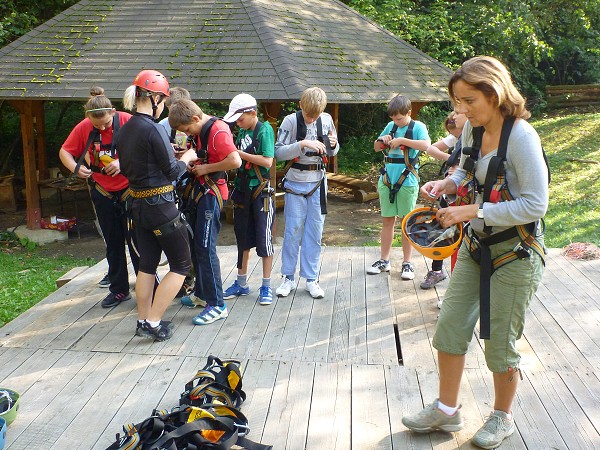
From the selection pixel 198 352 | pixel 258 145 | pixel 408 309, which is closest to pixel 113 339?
pixel 198 352

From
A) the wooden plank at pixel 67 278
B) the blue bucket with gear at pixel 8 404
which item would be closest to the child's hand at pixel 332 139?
the wooden plank at pixel 67 278

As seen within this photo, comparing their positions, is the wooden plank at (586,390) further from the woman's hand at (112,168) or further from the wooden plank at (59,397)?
the woman's hand at (112,168)

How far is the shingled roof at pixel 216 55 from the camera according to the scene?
9672 mm

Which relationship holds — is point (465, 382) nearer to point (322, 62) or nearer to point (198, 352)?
point (198, 352)

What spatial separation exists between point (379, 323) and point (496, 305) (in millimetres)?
1859

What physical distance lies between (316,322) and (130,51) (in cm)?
738

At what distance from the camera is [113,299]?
199 inches

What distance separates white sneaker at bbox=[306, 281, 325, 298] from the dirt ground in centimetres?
460

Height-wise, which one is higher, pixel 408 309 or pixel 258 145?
pixel 258 145

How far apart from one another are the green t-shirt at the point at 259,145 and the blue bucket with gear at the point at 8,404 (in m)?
2.24

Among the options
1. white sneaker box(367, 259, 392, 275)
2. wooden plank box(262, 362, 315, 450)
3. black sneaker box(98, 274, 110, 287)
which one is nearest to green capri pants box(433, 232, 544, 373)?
wooden plank box(262, 362, 315, 450)

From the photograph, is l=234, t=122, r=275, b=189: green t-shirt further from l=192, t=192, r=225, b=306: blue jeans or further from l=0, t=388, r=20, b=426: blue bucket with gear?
l=0, t=388, r=20, b=426: blue bucket with gear

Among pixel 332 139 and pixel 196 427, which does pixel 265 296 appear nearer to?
pixel 332 139

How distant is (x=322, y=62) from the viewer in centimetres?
1038
